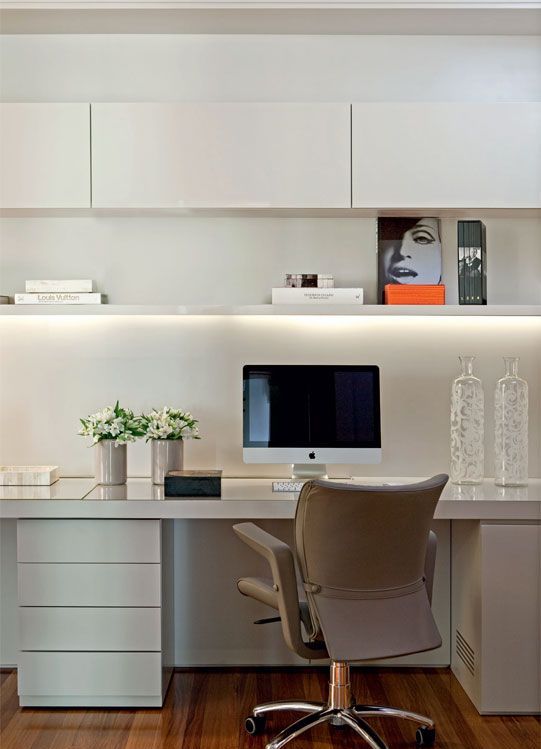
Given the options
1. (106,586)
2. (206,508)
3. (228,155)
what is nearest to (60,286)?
(228,155)

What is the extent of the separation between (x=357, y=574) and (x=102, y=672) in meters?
1.15

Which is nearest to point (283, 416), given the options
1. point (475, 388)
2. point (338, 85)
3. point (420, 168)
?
point (475, 388)

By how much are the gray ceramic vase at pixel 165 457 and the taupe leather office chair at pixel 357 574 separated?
801 millimetres

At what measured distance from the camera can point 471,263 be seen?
3.59 metres

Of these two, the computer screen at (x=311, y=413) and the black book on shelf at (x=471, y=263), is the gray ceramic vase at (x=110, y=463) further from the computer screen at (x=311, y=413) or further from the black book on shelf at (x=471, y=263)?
the black book on shelf at (x=471, y=263)

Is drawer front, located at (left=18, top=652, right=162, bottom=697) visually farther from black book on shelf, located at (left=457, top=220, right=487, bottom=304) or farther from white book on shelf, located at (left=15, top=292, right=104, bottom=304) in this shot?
black book on shelf, located at (left=457, top=220, right=487, bottom=304)

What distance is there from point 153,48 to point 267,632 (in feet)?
8.55

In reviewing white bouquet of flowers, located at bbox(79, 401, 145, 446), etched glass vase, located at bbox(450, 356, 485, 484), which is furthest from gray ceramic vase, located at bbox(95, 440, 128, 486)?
etched glass vase, located at bbox(450, 356, 485, 484)

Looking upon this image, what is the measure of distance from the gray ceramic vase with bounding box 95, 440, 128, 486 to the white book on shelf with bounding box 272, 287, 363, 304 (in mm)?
897

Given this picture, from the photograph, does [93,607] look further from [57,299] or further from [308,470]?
[57,299]

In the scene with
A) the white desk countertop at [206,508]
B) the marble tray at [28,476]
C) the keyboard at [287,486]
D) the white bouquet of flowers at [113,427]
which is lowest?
the white desk countertop at [206,508]

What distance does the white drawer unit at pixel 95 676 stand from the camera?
3.16 m

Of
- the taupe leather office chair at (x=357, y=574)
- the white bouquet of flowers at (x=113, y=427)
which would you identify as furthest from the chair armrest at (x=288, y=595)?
the white bouquet of flowers at (x=113, y=427)

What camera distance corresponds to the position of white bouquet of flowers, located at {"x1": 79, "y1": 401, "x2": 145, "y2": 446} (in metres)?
3.43
